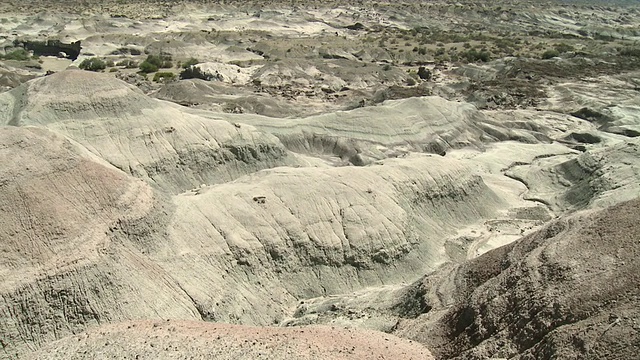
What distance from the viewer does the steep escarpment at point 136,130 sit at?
26.2 metres

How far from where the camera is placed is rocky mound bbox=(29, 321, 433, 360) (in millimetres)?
11672

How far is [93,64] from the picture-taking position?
62.0m

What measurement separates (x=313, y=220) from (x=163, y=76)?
136ft

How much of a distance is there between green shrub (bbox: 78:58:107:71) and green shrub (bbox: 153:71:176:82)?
7.26 m

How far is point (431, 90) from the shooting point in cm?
5444

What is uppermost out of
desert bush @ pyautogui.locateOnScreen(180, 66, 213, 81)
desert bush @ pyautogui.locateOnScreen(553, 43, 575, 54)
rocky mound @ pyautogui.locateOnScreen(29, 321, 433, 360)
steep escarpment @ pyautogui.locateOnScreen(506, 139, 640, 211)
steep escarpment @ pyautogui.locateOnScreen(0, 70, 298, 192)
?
rocky mound @ pyautogui.locateOnScreen(29, 321, 433, 360)

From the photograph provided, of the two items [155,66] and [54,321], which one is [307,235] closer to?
[54,321]

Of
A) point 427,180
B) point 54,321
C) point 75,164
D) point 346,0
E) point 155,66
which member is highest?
point 75,164

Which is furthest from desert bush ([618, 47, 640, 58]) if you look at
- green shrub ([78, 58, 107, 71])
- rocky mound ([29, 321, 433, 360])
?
rocky mound ([29, 321, 433, 360])

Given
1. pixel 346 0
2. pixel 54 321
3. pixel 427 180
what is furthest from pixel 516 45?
pixel 54 321

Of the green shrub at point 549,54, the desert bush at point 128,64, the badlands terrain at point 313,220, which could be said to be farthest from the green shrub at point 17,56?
the green shrub at point 549,54

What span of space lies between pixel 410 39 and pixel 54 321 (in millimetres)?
78428

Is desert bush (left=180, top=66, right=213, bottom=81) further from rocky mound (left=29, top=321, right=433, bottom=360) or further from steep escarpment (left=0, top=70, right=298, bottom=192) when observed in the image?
rocky mound (left=29, top=321, right=433, bottom=360)

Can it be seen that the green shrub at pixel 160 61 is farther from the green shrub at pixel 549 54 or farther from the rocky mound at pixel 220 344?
the rocky mound at pixel 220 344
